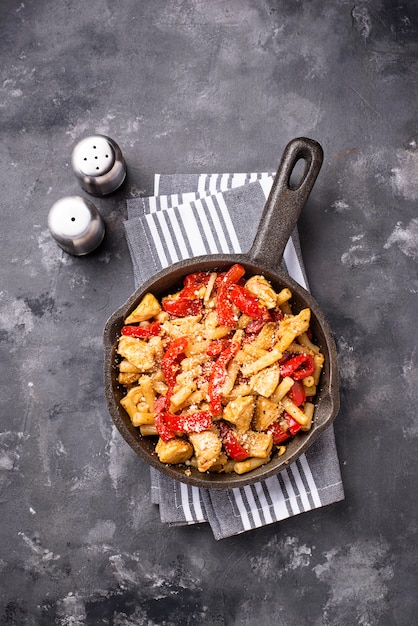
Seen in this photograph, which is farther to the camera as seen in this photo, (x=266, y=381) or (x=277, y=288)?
(x=277, y=288)

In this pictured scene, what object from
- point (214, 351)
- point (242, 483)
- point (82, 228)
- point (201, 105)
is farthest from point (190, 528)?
point (201, 105)


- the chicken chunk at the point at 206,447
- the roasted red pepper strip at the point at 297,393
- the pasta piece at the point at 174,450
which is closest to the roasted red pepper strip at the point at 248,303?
the roasted red pepper strip at the point at 297,393

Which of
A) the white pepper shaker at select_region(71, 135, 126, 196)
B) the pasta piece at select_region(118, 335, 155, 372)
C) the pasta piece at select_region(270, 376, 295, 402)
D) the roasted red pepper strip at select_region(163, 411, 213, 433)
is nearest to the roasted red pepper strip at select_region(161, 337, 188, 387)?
the pasta piece at select_region(118, 335, 155, 372)

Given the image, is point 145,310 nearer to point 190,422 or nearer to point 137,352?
point 137,352

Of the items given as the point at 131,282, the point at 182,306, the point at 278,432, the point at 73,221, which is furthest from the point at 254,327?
the point at 73,221

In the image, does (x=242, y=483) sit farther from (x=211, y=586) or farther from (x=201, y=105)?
(x=201, y=105)

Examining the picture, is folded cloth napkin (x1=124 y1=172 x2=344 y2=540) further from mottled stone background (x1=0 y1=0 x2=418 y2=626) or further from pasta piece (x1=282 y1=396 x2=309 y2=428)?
pasta piece (x1=282 y1=396 x2=309 y2=428)
